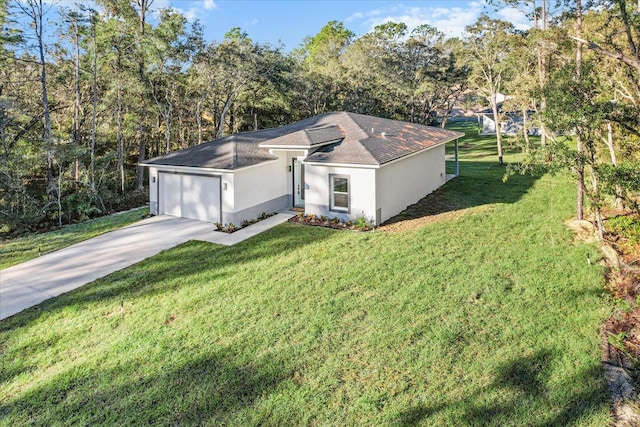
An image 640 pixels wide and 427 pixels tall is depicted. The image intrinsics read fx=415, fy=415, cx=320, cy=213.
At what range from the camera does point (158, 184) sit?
15047 millimetres

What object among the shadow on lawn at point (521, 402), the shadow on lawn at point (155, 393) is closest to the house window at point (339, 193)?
the shadow on lawn at point (155, 393)

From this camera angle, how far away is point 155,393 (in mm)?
5855

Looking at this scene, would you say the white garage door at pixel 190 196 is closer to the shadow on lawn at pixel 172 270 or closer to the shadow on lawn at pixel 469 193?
the shadow on lawn at pixel 172 270

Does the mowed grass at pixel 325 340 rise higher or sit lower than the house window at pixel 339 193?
lower

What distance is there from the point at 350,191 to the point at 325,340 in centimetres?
698

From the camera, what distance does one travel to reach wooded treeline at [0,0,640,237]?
31.8ft

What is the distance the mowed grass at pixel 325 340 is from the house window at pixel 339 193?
2429 millimetres

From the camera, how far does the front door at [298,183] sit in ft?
50.7

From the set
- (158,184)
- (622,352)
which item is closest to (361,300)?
(622,352)

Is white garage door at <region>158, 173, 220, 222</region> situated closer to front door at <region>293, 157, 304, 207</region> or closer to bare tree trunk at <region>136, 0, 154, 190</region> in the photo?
front door at <region>293, 157, 304, 207</region>

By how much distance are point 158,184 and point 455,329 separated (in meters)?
Answer: 11.8

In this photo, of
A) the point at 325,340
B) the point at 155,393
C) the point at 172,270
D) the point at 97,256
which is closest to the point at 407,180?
the point at 172,270

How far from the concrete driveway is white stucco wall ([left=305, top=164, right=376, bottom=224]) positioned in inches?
48.6

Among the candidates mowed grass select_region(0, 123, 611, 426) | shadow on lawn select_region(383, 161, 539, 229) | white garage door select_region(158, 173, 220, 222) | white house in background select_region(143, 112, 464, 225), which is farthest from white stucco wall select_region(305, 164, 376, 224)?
white garage door select_region(158, 173, 220, 222)
